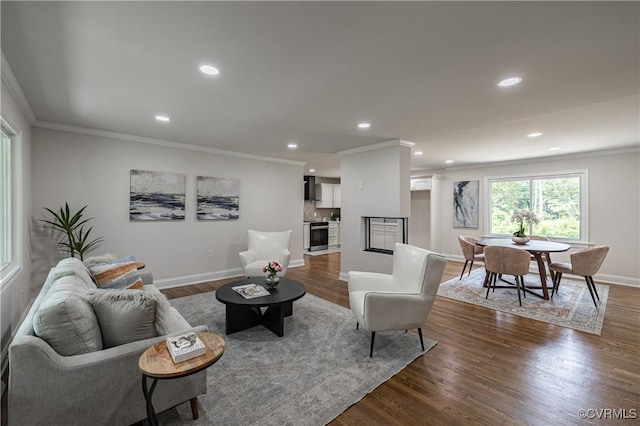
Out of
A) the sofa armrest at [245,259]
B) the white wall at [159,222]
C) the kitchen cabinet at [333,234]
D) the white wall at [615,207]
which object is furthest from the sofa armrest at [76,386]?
the kitchen cabinet at [333,234]

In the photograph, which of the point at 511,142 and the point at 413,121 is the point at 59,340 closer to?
the point at 413,121

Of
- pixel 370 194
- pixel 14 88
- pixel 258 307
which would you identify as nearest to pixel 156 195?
pixel 14 88

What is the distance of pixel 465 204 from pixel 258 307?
6146 mm

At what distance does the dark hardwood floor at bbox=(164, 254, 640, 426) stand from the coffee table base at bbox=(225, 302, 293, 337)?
91 centimetres

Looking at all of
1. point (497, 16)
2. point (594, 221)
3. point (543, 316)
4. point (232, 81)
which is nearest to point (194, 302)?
point (232, 81)

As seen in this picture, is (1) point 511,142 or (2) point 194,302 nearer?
(2) point 194,302

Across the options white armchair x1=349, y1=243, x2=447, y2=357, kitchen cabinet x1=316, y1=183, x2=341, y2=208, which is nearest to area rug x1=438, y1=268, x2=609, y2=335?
white armchair x1=349, y1=243, x2=447, y2=357

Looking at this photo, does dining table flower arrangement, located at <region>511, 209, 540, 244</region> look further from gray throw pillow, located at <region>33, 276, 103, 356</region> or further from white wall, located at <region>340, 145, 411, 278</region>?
gray throw pillow, located at <region>33, 276, 103, 356</region>

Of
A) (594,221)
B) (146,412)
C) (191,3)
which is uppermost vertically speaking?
(191,3)

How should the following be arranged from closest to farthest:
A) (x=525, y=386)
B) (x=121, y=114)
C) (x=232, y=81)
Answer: (x=525, y=386)
(x=232, y=81)
(x=121, y=114)

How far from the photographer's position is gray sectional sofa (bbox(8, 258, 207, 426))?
137cm

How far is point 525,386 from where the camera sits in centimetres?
218

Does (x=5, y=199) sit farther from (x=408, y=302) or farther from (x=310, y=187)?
(x=310, y=187)

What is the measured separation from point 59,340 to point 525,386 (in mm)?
3095
